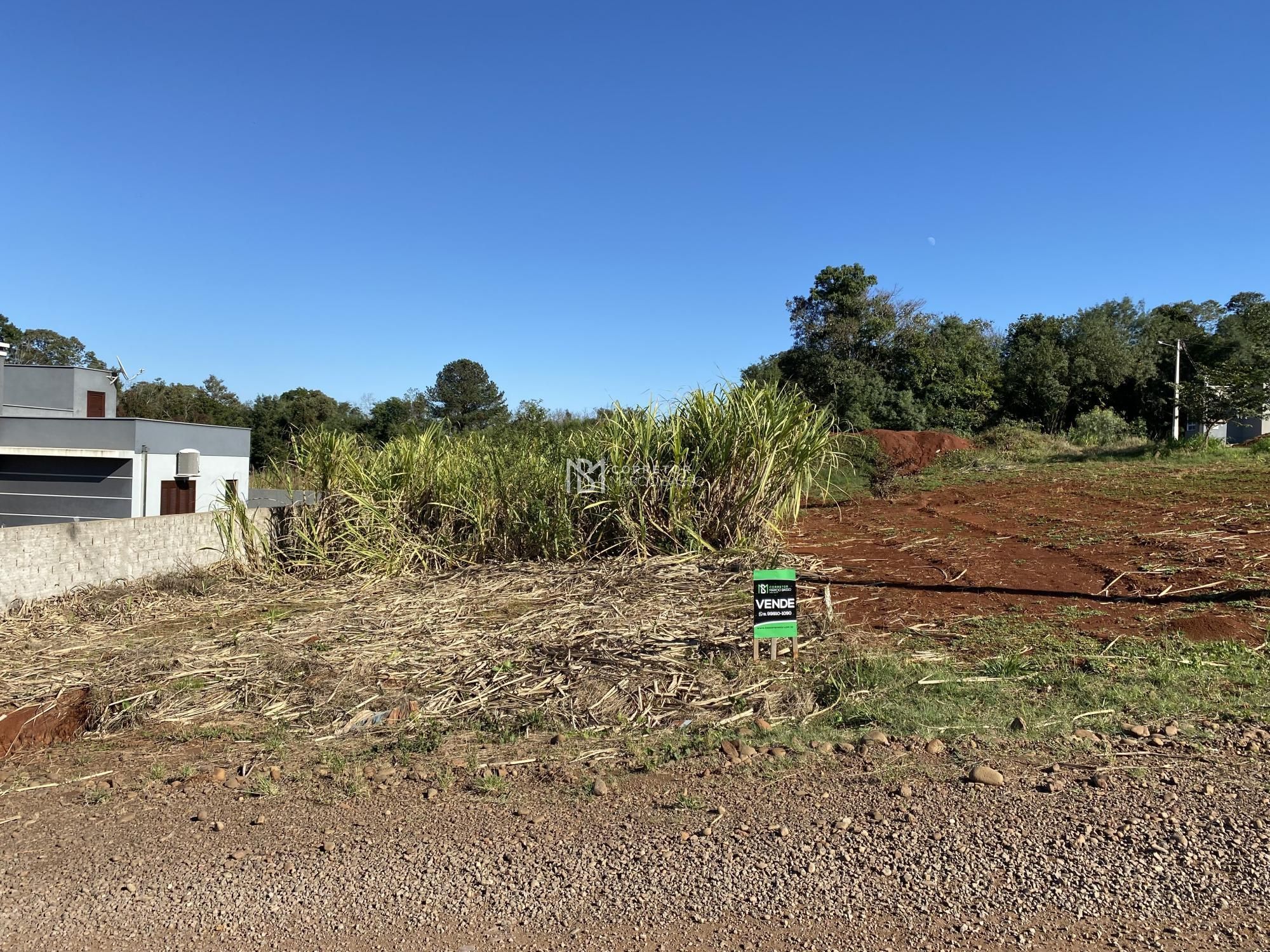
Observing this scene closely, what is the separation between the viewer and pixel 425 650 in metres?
6.28

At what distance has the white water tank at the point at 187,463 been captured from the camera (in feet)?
64.3

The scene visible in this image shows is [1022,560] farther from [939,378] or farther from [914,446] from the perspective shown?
[939,378]

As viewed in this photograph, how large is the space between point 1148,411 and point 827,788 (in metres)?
33.9

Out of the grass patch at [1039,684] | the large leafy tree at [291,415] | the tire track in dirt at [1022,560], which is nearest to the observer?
the grass patch at [1039,684]

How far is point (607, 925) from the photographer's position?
265 cm

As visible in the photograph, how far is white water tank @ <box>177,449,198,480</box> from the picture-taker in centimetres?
1959

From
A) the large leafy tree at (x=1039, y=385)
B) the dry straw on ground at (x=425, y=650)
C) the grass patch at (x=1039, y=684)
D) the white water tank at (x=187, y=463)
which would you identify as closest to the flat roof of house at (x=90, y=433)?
the white water tank at (x=187, y=463)

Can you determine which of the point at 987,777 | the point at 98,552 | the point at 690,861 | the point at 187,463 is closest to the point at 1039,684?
the point at 987,777

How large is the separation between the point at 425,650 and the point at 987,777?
4.10 metres

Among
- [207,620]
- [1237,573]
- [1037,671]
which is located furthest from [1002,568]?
[207,620]

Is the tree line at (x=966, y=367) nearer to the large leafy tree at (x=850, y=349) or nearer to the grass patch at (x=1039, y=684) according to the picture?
the large leafy tree at (x=850, y=349)

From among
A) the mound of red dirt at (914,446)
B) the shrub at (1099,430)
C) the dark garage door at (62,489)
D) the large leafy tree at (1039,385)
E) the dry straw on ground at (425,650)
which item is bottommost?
the dry straw on ground at (425,650)
